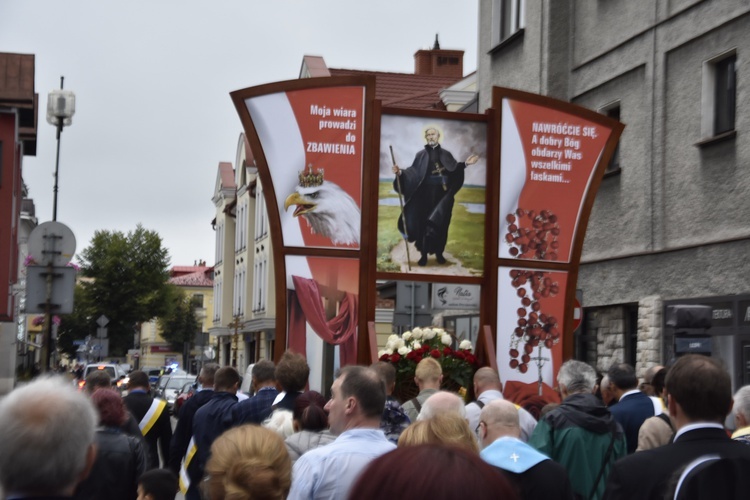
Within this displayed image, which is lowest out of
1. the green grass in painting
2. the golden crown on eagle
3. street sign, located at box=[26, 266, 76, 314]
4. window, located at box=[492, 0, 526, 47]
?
street sign, located at box=[26, 266, 76, 314]

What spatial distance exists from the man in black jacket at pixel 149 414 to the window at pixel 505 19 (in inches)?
718

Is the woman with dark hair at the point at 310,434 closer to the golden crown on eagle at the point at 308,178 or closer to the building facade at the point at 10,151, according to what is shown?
the golden crown on eagle at the point at 308,178

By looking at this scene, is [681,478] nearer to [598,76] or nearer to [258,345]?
[598,76]

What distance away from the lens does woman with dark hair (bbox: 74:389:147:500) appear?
7008 mm

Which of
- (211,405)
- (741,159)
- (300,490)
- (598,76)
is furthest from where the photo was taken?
(598,76)

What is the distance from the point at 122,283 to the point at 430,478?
85782 mm

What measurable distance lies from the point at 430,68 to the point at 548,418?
47.0m

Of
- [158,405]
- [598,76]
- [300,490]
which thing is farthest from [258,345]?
[300,490]

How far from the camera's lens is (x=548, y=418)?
798 centimetres

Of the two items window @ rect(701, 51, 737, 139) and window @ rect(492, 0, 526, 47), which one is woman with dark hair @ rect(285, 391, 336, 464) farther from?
window @ rect(492, 0, 526, 47)

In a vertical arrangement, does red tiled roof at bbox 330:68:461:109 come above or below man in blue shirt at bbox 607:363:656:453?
above

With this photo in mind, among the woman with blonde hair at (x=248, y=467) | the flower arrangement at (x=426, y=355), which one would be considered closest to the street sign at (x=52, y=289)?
the flower arrangement at (x=426, y=355)

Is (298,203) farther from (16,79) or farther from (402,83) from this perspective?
(16,79)

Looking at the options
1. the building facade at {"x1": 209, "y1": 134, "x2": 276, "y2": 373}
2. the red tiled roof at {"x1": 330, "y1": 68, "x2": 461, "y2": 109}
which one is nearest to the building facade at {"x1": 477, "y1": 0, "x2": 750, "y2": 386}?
the red tiled roof at {"x1": 330, "y1": 68, "x2": 461, "y2": 109}
